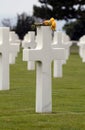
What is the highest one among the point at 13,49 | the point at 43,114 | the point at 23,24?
the point at 23,24

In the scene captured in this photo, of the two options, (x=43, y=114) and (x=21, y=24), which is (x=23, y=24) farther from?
(x=43, y=114)

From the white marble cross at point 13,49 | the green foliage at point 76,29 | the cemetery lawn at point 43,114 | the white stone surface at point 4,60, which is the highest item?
the green foliage at point 76,29

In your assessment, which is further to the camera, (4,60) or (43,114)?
(4,60)

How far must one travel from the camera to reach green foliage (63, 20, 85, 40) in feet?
A: 207

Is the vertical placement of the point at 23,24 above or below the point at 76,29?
above

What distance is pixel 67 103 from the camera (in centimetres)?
1358

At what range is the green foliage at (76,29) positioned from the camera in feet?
207

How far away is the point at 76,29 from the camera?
63625mm

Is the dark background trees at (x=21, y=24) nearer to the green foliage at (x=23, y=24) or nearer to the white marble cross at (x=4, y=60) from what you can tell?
the green foliage at (x=23, y=24)

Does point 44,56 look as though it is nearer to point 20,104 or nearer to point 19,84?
point 20,104

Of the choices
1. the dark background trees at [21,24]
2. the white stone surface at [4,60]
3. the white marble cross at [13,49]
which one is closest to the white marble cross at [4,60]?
the white stone surface at [4,60]

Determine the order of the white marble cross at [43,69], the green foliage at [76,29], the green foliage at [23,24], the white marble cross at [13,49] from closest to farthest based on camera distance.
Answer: the white marble cross at [43,69], the white marble cross at [13,49], the green foliage at [76,29], the green foliage at [23,24]

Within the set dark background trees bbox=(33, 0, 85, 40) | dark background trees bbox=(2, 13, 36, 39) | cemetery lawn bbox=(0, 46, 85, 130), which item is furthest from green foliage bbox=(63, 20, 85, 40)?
cemetery lawn bbox=(0, 46, 85, 130)

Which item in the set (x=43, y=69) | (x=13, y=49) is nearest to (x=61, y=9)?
(x=13, y=49)
